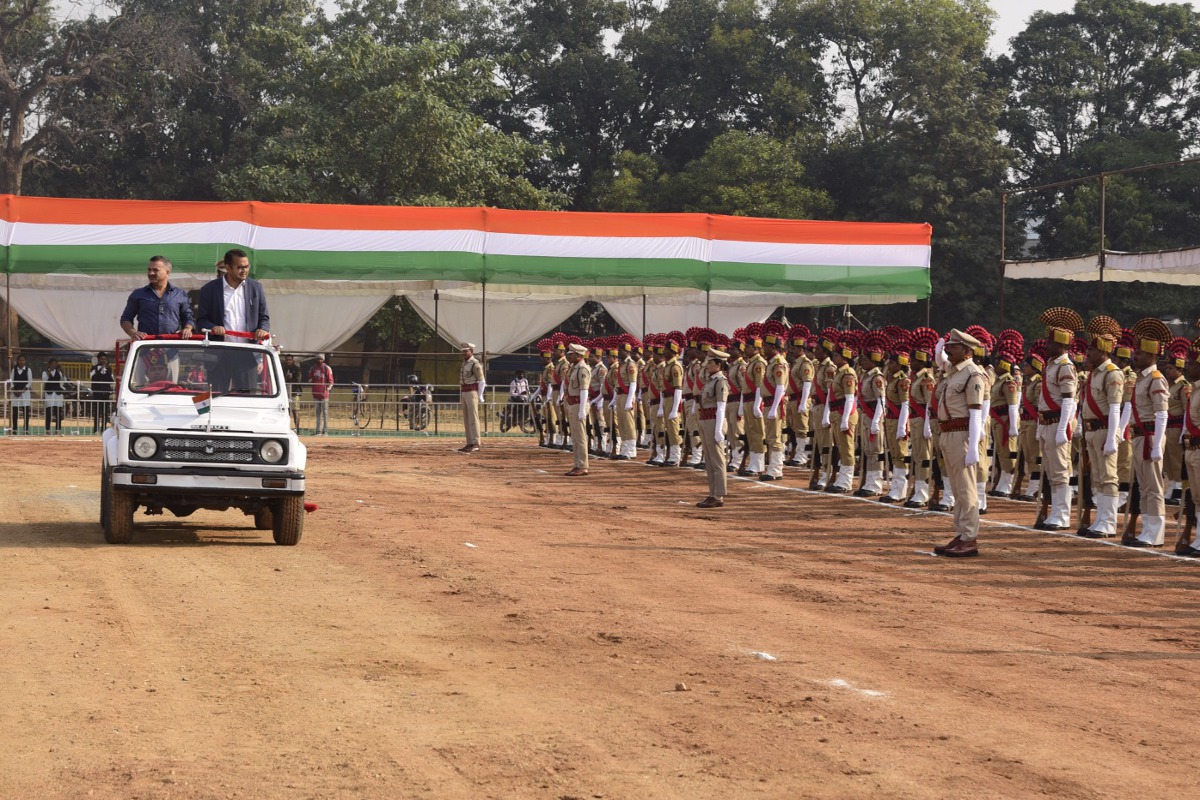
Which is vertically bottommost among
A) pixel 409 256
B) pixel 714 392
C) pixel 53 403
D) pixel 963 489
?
pixel 963 489

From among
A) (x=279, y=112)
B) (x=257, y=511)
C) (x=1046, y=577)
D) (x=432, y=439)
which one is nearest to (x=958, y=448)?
(x=1046, y=577)

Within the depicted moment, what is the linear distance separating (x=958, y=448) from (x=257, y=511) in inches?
254

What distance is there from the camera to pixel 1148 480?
15.4 metres

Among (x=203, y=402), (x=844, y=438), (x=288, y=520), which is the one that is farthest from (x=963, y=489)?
(x=844, y=438)

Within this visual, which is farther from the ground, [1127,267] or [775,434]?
[1127,267]

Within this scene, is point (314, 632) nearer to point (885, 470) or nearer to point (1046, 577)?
point (1046, 577)

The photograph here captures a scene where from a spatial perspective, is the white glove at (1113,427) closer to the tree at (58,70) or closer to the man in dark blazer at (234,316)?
the man in dark blazer at (234,316)

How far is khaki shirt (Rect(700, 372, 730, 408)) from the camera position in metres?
18.5

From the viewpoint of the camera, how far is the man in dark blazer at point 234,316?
13.7 meters

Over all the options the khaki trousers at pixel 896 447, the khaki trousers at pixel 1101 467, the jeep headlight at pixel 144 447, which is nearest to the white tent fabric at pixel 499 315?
the khaki trousers at pixel 896 447

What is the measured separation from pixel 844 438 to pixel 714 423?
13.3ft

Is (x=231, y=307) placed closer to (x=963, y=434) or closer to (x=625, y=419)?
(x=963, y=434)

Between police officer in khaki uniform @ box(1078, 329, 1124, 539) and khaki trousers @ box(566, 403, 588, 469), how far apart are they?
9.67 m

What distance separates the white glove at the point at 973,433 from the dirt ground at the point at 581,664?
941 millimetres
